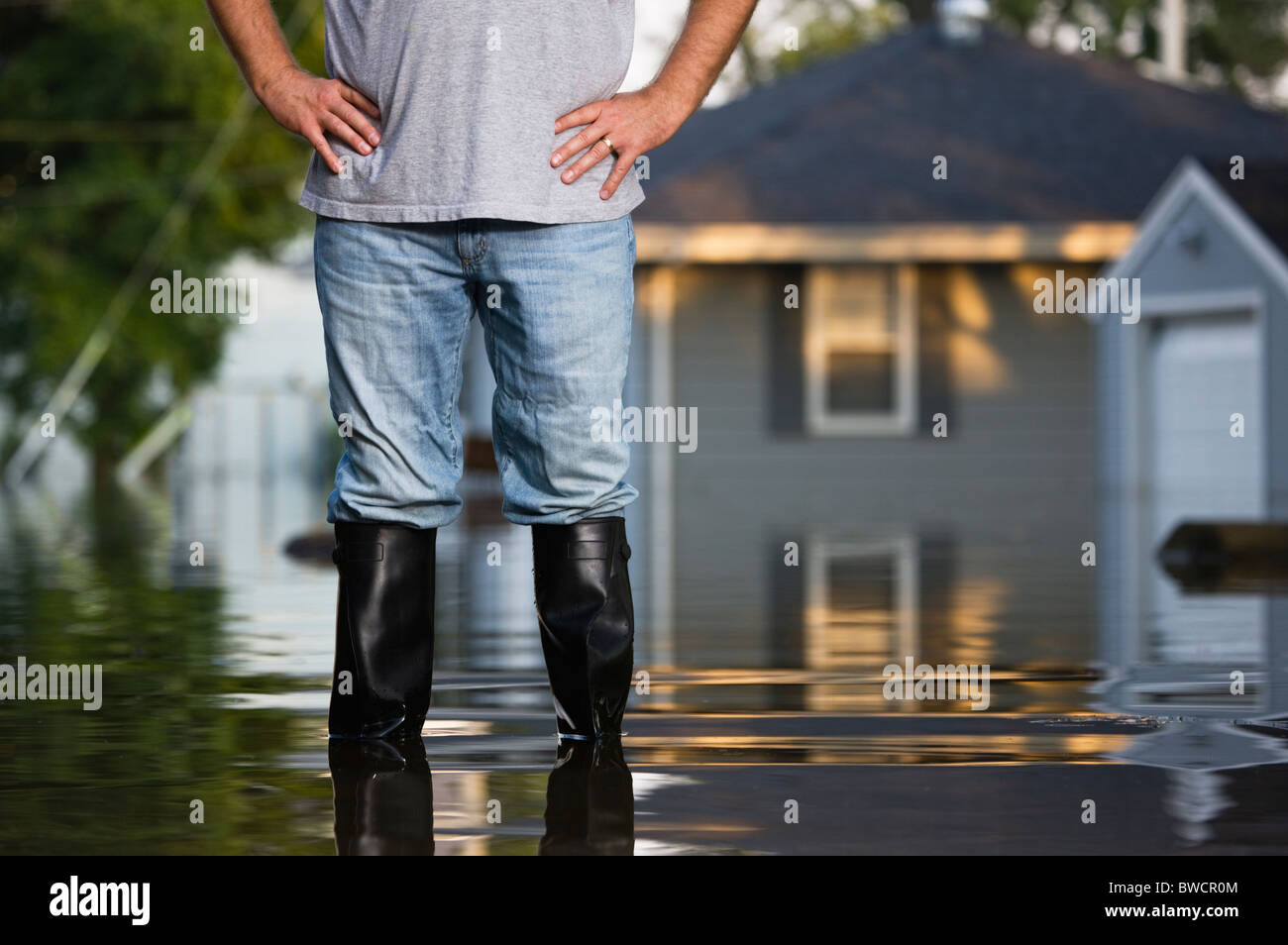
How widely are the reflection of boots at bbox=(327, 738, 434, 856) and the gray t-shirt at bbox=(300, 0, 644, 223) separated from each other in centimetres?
104

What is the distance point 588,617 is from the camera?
14.8 feet

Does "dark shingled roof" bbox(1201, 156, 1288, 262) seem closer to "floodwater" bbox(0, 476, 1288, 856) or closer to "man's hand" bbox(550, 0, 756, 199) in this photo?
"floodwater" bbox(0, 476, 1288, 856)

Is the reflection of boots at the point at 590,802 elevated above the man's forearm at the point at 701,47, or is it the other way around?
the man's forearm at the point at 701,47

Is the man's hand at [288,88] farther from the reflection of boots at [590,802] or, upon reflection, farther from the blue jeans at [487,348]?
the reflection of boots at [590,802]

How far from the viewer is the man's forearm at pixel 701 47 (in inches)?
184

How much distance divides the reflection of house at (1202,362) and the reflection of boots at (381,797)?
36.7 feet

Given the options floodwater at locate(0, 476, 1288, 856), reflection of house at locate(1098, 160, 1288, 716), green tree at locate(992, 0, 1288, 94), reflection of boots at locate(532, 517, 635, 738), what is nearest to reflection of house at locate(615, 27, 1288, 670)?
reflection of house at locate(1098, 160, 1288, 716)

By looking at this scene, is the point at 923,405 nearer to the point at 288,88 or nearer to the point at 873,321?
the point at 873,321

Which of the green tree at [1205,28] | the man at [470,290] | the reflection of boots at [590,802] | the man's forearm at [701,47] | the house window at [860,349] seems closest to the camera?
the reflection of boots at [590,802]

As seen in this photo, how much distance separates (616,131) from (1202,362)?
1657 cm

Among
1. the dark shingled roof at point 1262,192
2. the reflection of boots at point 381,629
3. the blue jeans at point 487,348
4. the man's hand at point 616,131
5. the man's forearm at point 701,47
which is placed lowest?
the reflection of boots at point 381,629

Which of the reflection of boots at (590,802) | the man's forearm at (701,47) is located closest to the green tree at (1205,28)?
the man's forearm at (701,47)

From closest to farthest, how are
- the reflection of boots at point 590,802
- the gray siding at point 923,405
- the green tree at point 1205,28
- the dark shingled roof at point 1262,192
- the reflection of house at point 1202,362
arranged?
the reflection of boots at point 590,802, the reflection of house at point 1202,362, the dark shingled roof at point 1262,192, the gray siding at point 923,405, the green tree at point 1205,28

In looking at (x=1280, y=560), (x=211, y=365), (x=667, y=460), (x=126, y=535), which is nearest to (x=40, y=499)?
(x=667, y=460)
